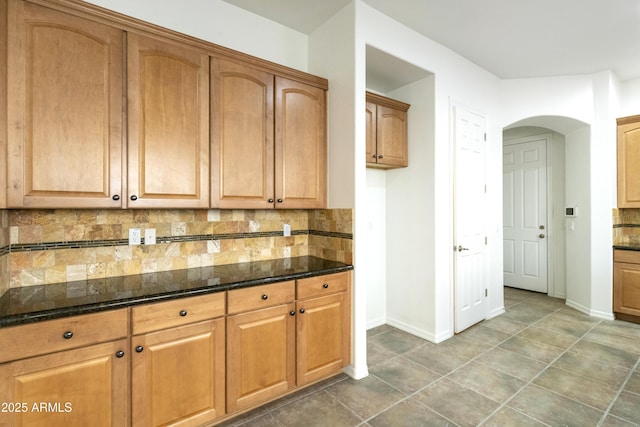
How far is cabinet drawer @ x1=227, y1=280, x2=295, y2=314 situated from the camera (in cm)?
189

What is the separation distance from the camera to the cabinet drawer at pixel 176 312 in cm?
160

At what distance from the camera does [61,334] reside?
55.4 inches

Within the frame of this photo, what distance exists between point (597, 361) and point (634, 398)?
0.57 metres

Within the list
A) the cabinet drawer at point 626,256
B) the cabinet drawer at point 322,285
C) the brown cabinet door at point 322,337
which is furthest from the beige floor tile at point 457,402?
the cabinet drawer at point 626,256

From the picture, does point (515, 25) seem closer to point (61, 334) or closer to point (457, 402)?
point (457, 402)

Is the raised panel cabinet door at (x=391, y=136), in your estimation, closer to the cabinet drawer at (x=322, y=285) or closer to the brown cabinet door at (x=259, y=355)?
the cabinet drawer at (x=322, y=285)

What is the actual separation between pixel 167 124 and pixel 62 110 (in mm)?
509

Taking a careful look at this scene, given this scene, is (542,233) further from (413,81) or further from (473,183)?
(413,81)

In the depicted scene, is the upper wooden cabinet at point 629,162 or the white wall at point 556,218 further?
the white wall at point 556,218

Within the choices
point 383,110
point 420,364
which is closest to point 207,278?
point 420,364

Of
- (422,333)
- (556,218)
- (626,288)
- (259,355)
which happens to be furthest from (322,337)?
(556,218)

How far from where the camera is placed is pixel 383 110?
3.11 metres

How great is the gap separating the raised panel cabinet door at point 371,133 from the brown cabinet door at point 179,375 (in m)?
2.01

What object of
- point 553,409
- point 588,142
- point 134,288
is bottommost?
point 553,409
